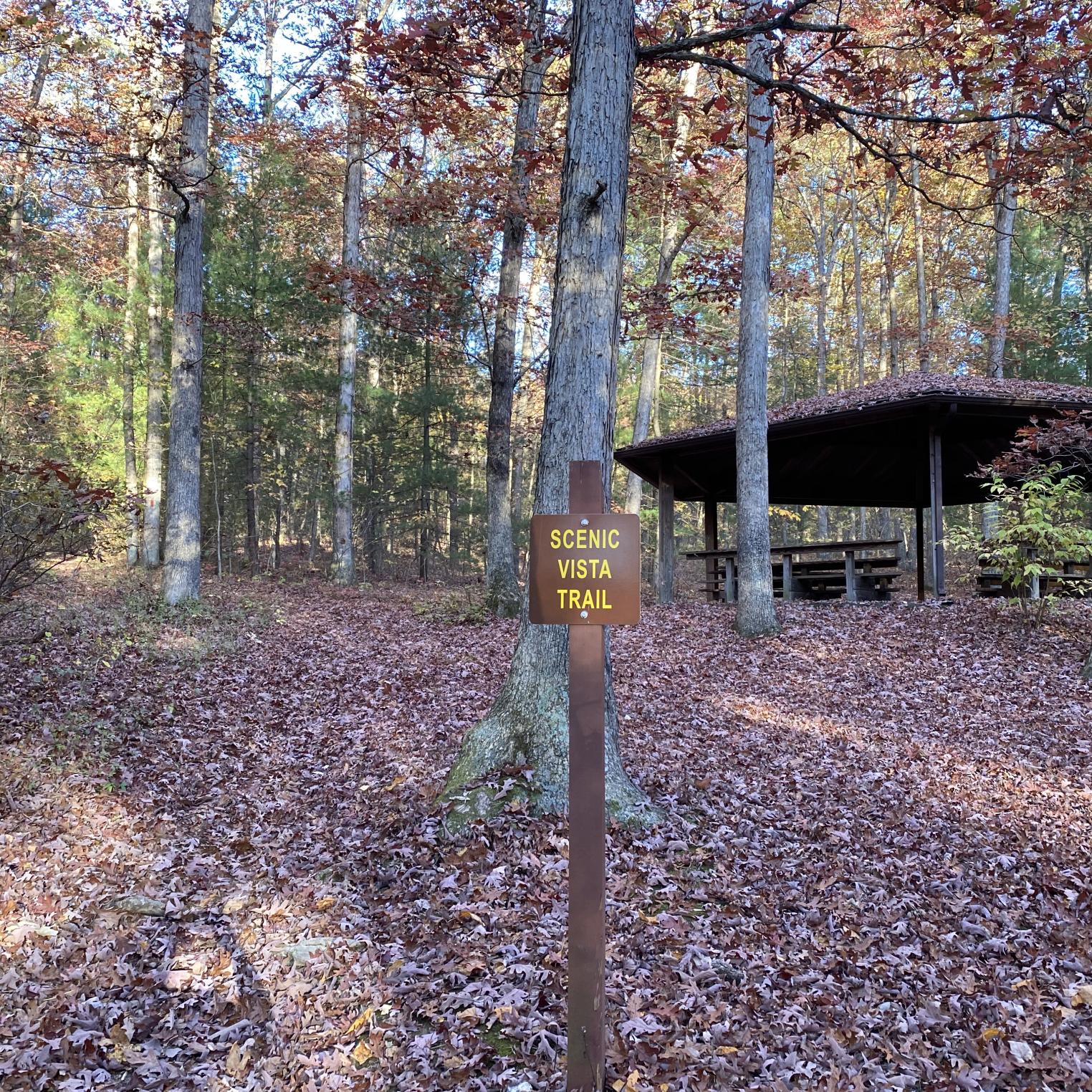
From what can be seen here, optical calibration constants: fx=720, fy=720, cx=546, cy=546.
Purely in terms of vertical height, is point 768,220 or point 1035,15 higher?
point 768,220

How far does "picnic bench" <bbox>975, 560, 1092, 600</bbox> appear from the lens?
33.1 feet

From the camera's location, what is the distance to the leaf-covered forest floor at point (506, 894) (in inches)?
112

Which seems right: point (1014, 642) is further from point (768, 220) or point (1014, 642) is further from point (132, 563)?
point (132, 563)

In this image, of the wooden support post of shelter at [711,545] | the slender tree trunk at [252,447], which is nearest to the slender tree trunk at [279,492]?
the slender tree trunk at [252,447]

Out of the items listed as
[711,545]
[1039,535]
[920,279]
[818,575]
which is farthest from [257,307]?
[920,279]

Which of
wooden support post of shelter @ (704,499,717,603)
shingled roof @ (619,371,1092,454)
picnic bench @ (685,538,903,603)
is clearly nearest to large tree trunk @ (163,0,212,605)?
shingled roof @ (619,371,1092,454)

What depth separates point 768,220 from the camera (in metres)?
10.6

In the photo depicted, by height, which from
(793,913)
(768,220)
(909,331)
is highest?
(909,331)

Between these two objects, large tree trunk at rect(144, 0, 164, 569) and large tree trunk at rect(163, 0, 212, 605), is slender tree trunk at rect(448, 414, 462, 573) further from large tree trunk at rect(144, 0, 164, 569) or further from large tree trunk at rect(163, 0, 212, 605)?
large tree trunk at rect(163, 0, 212, 605)

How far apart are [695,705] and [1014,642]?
4.88 meters

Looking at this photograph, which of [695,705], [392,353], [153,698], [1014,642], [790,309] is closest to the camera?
[153,698]

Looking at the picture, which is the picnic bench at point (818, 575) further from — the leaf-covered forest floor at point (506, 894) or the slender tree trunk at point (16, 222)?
the slender tree trunk at point (16, 222)

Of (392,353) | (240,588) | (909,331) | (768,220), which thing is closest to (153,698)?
(240,588)

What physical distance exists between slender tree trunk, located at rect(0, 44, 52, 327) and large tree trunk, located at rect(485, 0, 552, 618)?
11.0 m
